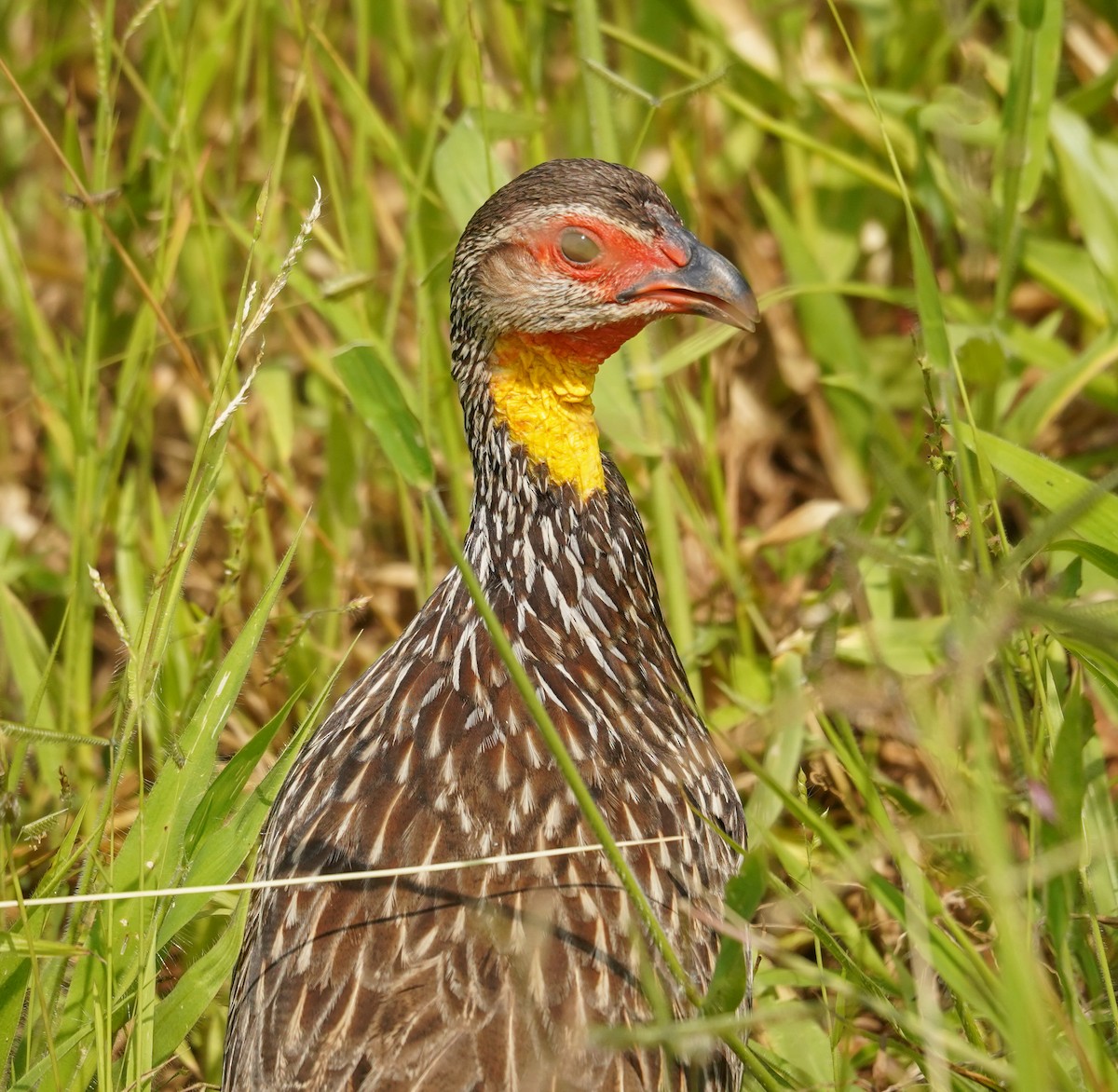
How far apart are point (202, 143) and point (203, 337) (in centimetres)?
80

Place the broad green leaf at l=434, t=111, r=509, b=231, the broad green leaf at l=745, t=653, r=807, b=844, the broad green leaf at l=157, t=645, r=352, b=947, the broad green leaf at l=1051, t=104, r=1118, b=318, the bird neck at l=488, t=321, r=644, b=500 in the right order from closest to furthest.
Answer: the broad green leaf at l=157, t=645, r=352, b=947 < the bird neck at l=488, t=321, r=644, b=500 < the broad green leaf at l=745, t=653, r=807, b=844 < the broad green leaf at l=434, t=111, r=509, b=231 < the broad green leaf at l=1051, t=104, r=1118, b=318

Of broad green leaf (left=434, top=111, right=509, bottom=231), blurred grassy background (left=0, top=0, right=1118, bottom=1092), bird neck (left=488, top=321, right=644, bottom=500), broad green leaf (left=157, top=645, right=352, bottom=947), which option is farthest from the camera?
broad green leaf (left=434, top=111, right=509, bottom=231)

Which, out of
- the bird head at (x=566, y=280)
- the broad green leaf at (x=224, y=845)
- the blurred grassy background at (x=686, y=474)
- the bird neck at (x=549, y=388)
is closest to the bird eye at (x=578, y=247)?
the bird head at (x=566, y=280)

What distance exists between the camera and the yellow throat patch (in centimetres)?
271

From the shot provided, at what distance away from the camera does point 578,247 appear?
104 inches

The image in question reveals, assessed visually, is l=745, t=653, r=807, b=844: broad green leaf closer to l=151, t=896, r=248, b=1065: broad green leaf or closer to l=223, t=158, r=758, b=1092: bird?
l=223, t=158, r=758, b=1092: bird

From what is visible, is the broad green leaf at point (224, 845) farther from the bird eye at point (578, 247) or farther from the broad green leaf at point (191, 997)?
the bird eye at point (578, 247)

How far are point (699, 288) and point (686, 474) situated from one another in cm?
152

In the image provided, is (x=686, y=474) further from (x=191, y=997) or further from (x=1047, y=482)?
(x=191, y=997)

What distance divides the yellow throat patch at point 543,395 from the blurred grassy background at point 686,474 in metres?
0.22

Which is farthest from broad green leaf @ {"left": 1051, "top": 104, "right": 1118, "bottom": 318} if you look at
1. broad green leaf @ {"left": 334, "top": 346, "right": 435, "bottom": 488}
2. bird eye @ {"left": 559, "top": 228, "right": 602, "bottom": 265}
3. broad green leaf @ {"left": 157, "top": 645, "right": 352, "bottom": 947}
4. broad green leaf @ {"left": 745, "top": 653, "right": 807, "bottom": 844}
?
broad green leaf @ {"left": 157, "top": 645, "right": 352, "bottom": 947}

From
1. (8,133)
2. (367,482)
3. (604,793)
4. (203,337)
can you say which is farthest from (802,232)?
(8,133)

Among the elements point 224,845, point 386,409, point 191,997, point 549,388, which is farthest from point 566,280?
point 191,997

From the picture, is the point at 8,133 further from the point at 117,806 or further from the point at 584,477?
the point at 584,477
